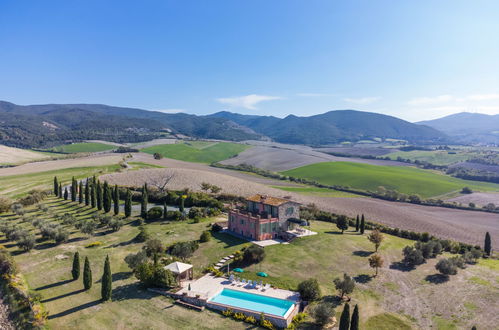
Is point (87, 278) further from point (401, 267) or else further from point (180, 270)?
point (401, 267)

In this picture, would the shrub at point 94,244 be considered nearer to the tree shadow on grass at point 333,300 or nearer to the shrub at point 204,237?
the shrub at point 204,237

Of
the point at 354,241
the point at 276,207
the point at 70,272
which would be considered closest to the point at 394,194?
the point at 354,241

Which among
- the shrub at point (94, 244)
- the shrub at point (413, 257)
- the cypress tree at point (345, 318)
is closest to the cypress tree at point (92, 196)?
the shrub at point (94, 244)

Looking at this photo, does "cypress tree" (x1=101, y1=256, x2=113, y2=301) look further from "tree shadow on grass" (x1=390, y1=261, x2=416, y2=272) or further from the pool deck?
"tree shadow on grass" (x1=390, y1=261, x2=416, y2=272)

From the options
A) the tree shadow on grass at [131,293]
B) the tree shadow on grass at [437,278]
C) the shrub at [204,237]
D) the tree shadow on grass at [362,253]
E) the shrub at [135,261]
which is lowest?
the tree shadow on grass at [131,293]

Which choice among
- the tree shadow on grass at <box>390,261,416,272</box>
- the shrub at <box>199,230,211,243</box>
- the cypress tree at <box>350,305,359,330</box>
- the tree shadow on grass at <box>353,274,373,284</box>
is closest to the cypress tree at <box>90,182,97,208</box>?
the shrub at <box>199,230,211,243</box>

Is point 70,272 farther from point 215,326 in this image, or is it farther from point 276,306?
point 276,306
